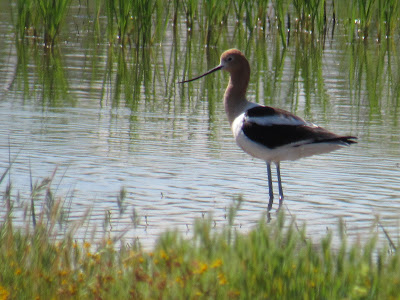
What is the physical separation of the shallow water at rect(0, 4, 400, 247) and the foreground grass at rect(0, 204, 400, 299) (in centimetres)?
18

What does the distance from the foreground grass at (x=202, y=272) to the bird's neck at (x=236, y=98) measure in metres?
3.53

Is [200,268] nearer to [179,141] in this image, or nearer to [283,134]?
[283,134]

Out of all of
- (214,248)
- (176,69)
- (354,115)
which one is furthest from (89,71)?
(214,248)

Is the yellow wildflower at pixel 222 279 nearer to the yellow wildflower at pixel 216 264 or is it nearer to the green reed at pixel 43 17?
the yellow wildflower at pixel 216 264

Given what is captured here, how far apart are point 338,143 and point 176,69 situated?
6.20m

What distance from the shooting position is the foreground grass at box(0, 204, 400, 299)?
349 cm

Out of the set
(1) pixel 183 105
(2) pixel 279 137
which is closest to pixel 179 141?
(2) pixel 279 137

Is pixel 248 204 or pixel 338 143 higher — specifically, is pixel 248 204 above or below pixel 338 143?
below

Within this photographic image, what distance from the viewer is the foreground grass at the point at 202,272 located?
3490mm

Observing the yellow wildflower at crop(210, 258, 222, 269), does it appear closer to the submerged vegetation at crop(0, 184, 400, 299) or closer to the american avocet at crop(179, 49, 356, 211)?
the submerged vegetation at crop(0, 184, 400, 299)

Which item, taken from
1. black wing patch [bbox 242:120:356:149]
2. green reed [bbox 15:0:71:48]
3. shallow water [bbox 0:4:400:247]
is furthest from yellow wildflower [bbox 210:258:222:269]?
green reed [bbox 15:0:71:48]

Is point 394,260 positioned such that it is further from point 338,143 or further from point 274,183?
point 274,183

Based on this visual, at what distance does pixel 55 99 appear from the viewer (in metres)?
10.1

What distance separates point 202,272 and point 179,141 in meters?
4.90
